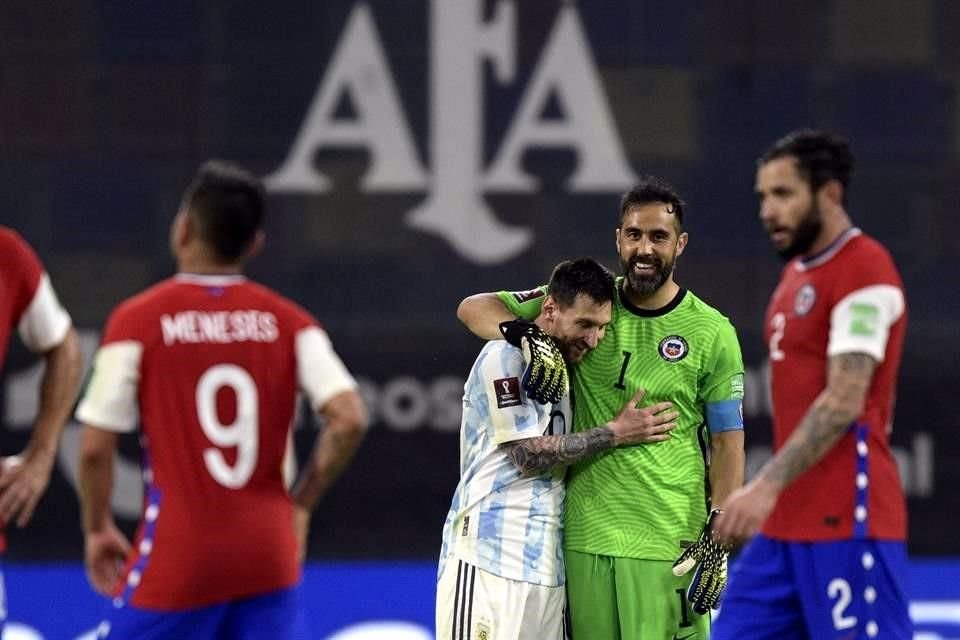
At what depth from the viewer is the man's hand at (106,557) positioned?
170 inches

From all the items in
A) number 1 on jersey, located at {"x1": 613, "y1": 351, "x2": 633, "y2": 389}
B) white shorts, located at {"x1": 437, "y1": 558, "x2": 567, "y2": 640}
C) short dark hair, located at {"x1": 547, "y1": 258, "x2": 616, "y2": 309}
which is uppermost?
short dark hair, located at {"x1": 547, "y1": 258, "x2": 616, "y2": 309}

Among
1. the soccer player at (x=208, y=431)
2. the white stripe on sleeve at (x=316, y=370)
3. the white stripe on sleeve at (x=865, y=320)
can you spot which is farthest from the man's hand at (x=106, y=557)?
the white stripe on sleeve at (x=865, y=320)

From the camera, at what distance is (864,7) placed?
8.05 metres

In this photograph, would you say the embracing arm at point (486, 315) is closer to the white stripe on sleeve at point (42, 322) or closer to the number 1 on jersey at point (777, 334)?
the number 1 on jersey at point (777, 334)

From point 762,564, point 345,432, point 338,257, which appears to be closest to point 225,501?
point 345,432

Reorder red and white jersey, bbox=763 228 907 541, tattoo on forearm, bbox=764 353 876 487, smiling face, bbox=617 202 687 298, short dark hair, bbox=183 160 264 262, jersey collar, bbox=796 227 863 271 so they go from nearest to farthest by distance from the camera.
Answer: short dark hair, bbox=183 160 264 262 → tattoo on forearm, bbox=764 353 876 487 → red and white jersey, bbox=763 228 907 541 → jersey collar, bbox=796 227 863 271 → smiling face, bbox=617 202 687 298

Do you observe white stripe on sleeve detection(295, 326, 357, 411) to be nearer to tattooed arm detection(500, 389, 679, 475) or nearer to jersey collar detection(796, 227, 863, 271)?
tattooed arm detection(500, 389, 679, 475)

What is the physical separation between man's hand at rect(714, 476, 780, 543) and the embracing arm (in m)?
1.18

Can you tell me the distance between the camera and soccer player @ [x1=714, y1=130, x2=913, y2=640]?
457cm

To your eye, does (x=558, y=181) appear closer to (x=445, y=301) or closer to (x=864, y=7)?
(x=445, y=301)

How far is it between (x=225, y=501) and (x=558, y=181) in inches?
158

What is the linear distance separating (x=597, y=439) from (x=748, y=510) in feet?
2.93

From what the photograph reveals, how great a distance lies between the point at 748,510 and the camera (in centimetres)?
436

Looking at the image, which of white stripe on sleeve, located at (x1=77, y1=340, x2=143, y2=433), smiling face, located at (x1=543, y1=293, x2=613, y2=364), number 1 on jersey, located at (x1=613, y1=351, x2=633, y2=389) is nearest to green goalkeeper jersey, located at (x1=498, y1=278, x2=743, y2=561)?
number 1 on jersey, located at (x1=613, y1=351, x2=633, y2=389)
